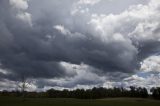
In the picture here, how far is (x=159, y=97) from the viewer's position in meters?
200

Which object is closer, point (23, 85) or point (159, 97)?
point (23, 85)

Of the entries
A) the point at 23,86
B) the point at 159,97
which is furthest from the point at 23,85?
the point at 159,97

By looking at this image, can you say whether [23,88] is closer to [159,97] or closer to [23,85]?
[23,85]

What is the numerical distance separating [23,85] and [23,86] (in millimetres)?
803

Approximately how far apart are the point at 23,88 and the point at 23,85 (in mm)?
3134

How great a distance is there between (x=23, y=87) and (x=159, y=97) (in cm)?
10356

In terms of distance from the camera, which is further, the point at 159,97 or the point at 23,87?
the point at 159,97

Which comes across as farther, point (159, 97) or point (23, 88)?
point (159, 97)

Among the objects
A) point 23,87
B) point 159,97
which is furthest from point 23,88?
point 159,97

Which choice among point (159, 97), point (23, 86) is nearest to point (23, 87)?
point (23, 86)

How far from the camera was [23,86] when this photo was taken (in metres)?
151

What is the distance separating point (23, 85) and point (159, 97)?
10409 centimetres

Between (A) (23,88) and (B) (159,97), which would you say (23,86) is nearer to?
(A) (23,88)

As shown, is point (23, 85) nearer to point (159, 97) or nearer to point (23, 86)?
point (23, 86)
